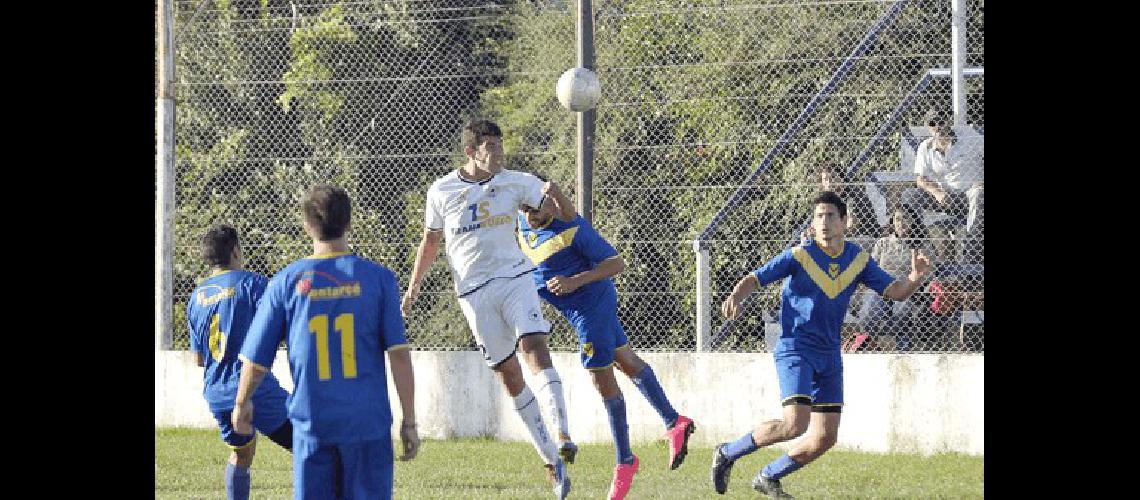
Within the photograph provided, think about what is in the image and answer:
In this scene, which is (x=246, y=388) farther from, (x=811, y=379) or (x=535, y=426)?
(x=811, y=379)

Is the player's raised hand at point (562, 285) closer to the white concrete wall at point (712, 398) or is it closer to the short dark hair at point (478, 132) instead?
the short dark hair at point (478, 132)

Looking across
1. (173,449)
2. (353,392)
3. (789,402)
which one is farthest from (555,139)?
(353,392)

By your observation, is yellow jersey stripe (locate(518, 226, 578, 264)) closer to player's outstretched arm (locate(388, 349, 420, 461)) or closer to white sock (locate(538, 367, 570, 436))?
white sock (locate(538, 367, 570, 436))

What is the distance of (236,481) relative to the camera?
27.2 ft

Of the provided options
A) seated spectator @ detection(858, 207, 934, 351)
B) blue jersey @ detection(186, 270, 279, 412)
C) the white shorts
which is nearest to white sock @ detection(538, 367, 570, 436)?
the white shorts

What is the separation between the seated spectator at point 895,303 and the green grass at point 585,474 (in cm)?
92

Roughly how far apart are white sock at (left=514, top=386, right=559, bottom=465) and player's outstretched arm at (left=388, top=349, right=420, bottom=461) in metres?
2.94

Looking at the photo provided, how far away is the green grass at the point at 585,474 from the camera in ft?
30.2

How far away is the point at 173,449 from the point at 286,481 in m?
2.19

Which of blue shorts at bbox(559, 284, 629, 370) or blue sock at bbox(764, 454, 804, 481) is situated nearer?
blue sock at bbox(764, 454, 804, 481)

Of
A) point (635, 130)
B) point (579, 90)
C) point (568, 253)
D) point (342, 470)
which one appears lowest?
point (342, 470)

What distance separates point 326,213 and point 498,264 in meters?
3.27

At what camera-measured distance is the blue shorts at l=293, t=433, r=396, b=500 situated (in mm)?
5828

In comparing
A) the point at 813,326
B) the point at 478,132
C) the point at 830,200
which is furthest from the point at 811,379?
the point at 478,132
